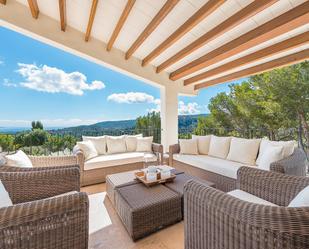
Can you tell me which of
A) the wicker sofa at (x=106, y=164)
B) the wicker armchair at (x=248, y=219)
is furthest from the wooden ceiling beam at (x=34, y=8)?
the wicker armchair at (x=248, y=219)

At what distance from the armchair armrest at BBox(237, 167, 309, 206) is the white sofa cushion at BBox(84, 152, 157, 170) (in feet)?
7.35

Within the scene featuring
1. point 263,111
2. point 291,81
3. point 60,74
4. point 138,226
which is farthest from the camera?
point 60,74

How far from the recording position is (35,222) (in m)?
0.94

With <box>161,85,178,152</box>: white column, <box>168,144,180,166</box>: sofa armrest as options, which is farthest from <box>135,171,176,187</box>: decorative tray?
<box>161,85,178,152</box>: white column

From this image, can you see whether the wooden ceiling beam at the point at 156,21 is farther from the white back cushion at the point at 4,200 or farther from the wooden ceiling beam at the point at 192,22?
the white back cushion at the point at 4,200

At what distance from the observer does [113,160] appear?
3350mm

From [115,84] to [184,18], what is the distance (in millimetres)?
5618

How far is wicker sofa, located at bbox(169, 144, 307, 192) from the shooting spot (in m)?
2.06

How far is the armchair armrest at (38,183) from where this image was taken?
5.11 ft

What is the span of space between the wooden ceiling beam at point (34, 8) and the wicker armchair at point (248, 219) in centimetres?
384

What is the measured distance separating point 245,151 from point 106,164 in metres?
2.59

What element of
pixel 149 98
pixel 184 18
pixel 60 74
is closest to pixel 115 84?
pixel 149 98

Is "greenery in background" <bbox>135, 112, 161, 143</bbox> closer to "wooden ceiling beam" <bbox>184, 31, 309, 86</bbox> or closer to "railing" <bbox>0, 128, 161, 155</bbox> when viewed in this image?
"railing" <bbox>0, 128, 161, 155</bbox>

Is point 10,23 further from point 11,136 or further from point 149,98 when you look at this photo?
point 149,98
